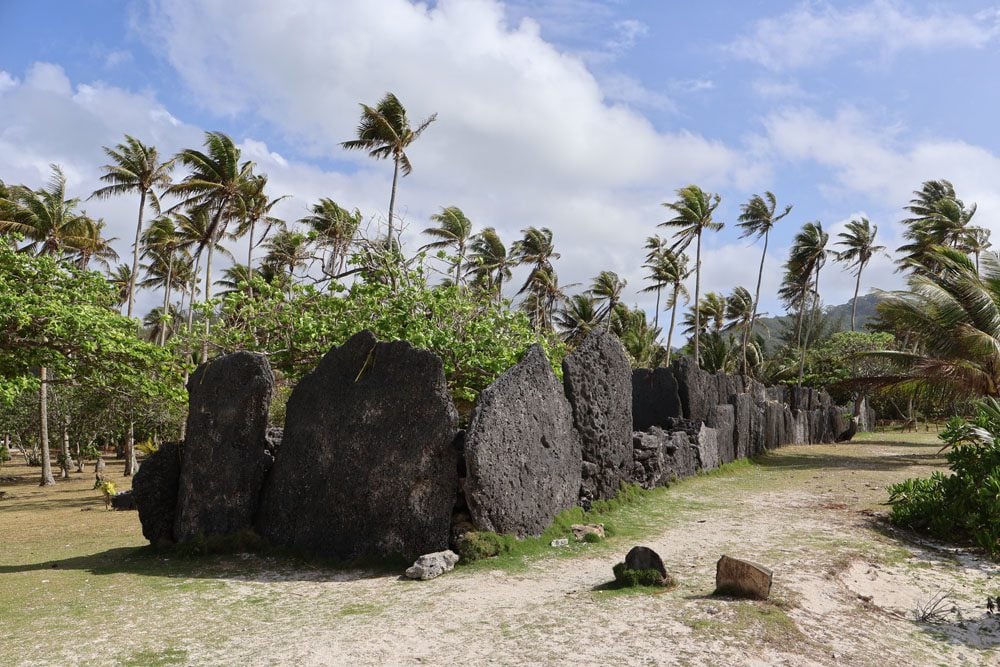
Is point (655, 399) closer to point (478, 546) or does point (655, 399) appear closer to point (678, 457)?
point (678, 457)

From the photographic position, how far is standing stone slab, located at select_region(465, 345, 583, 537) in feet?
25.7

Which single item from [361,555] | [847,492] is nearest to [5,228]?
[361,555]

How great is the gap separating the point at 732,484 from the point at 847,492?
83.8 inches

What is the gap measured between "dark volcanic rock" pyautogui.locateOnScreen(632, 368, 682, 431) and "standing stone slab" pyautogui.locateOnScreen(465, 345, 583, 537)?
7786 millimetres

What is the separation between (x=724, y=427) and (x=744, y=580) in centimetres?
1154

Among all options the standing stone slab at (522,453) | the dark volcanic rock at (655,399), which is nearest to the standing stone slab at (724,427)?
the dark volcanic rock at (655,399)

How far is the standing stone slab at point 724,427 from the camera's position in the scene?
16906 mm

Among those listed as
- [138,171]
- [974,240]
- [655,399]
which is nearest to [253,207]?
[138,171]

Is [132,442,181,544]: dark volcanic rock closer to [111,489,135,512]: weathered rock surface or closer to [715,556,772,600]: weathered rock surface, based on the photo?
[715,556,772,600]: weathered rock surface

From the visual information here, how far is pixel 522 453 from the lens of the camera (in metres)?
8.52

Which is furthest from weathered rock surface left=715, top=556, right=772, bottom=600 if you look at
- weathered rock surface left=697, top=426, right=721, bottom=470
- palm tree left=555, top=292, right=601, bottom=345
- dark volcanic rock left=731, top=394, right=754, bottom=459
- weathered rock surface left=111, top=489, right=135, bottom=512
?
palm tree left=555, top=292, right=601, bottom=345

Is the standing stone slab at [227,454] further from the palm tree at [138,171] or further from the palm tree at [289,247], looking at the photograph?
the palm tree at [138,171]

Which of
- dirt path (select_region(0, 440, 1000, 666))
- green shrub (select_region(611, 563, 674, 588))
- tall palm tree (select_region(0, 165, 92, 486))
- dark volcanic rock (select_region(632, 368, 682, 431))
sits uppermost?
tall palm tree (select_region(0, 165, 92, 486))

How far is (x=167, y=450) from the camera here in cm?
918
